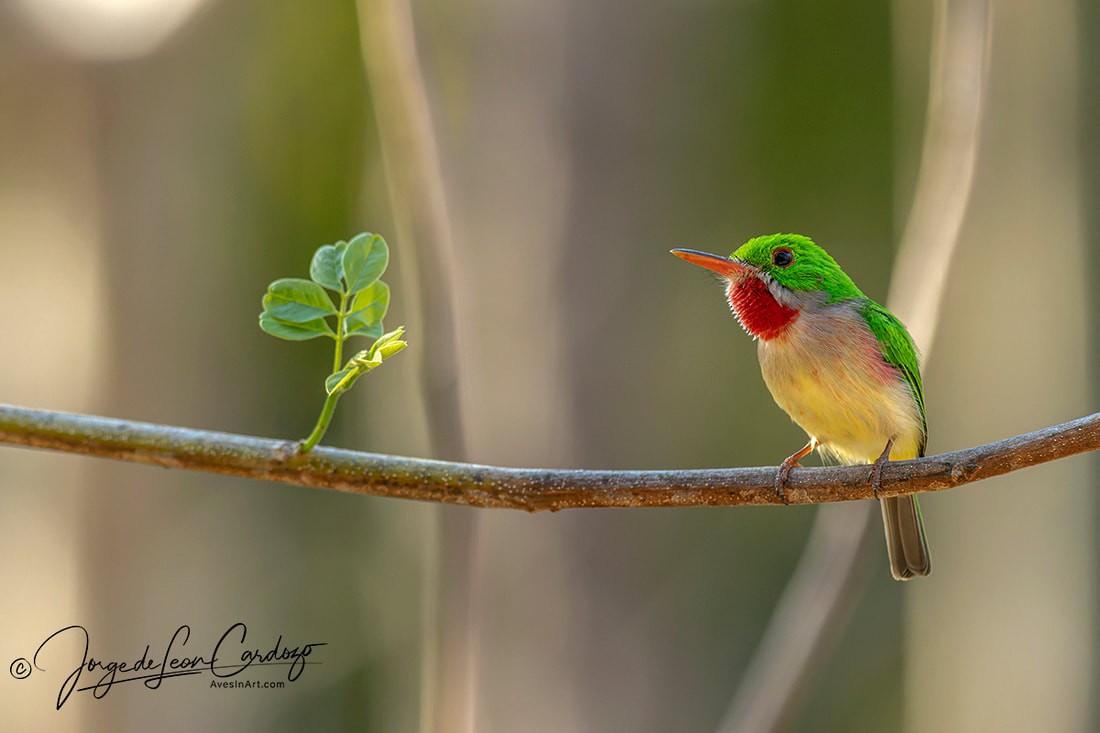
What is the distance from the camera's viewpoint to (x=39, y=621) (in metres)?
4.62

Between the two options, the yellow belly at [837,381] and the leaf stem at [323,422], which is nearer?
the leaf stem at [323,422]

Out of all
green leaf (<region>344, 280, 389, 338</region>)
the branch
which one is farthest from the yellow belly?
green leaf (<region>344, 280, 389, 338</region>)

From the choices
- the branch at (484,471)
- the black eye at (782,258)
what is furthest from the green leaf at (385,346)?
the black eye at (782,258)

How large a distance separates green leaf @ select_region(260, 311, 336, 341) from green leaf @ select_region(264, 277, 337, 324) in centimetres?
1

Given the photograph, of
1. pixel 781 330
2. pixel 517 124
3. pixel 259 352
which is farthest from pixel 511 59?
pixel 259 352

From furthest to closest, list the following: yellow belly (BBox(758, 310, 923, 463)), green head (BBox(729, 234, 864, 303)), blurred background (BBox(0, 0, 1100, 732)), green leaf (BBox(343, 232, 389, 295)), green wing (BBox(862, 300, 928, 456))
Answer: blurred background (BBox(0, 0, 1100, 732)), green wing (BBox(862, 300, 928, 456)), yellow belly (BBox(758, 310, 923, 463)), green head (BBox(729, 234, 864, 303)), green leaf (BBox(343, 232, 389, 295))

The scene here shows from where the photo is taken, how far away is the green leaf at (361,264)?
60.9 inches

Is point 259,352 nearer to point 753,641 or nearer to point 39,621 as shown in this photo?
point 39,621

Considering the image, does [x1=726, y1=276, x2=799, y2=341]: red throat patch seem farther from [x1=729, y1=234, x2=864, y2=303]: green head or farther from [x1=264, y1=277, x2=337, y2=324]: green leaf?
[x1=264, y1=277, x2=337, y2=324]: green leaf

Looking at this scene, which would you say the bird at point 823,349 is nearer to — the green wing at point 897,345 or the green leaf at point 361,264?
the green wing at point 897,345

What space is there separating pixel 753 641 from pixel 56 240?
566cm

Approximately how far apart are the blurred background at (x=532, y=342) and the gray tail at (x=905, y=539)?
0.24 m

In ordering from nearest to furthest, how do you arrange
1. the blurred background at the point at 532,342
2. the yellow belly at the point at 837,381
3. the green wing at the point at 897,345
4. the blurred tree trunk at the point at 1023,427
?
the yellow belly at the point at 837,381, the green wing at the point at 897,345, the blurred background at the point at 532,342, the blurred tree trunk at the point at 1023,427

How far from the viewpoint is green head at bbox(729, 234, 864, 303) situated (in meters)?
2.45
